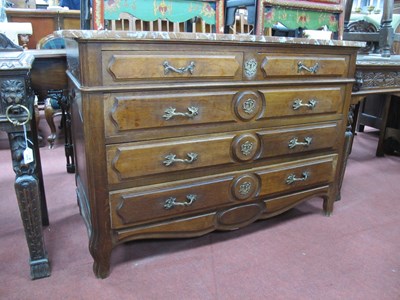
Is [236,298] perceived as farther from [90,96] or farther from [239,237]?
[90,96]

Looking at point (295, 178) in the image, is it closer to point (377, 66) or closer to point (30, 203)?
point (377, 66)

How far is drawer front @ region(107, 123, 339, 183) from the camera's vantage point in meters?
1.20

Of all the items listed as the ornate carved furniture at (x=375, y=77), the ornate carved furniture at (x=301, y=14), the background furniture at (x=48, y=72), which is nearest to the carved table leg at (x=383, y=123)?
the ornate carved furniture at (x=375, y=77)

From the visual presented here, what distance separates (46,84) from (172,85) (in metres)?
0.58

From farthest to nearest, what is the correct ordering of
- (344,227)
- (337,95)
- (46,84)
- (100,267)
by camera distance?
(344,227), (337,95), (46,84), (100,267)

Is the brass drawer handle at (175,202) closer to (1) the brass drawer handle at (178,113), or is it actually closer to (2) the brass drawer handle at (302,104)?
(1) the brass drawer handle at (178,113)

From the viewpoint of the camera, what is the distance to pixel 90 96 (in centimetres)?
108

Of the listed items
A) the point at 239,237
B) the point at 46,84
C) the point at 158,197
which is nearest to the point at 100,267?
the point at 158,197

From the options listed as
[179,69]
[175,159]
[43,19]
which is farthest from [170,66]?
[43,19]

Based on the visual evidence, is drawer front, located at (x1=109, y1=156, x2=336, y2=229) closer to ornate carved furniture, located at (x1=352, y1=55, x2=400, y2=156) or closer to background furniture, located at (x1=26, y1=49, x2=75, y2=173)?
ornate carved furniture, located at (x1=352, y1=55, x2=400, y2=156)

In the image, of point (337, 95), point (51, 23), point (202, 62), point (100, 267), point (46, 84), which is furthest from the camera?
point (51, 23)

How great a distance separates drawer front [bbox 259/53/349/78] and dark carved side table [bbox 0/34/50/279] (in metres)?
0.82

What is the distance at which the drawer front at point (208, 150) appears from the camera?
1197 mm

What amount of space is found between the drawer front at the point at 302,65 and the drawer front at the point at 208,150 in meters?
0.23
